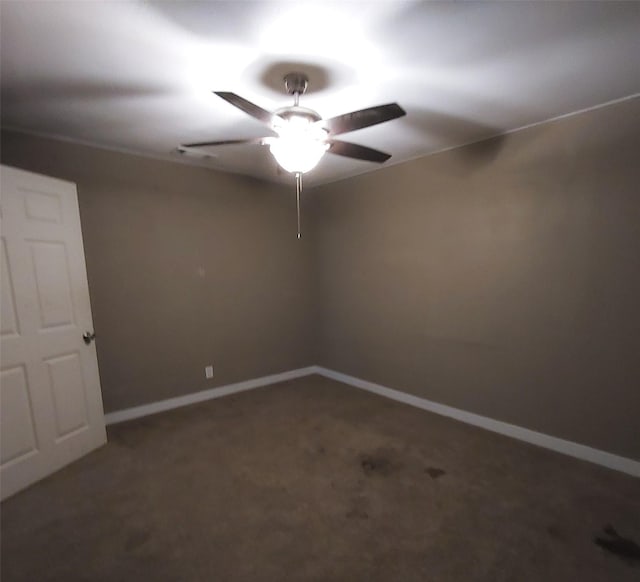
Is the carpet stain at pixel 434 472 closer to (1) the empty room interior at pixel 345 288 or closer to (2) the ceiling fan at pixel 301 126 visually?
(1) the empty room interior at pixel 345 288

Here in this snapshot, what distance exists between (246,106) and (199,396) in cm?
298

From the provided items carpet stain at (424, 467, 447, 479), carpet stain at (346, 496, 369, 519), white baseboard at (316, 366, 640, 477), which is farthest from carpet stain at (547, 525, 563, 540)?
carpet stain at (346, 496, 369, 519)

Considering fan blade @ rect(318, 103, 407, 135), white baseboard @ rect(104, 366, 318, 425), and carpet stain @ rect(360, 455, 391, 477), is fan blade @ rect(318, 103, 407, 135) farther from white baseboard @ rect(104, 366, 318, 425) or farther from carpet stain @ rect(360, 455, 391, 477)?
white baseboard @ rect(104, 366, 318, 425)

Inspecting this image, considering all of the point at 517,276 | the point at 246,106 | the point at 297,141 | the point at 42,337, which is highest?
the point at 246,106

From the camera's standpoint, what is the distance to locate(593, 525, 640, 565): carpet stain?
164cm

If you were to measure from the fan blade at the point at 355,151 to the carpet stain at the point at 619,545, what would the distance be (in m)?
2.32

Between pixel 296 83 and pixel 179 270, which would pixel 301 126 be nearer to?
pixel 296 83

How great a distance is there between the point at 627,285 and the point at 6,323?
393cm

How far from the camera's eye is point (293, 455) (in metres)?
2.58

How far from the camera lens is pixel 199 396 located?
3604 millimetres

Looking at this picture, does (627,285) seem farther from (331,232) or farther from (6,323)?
(6,323)

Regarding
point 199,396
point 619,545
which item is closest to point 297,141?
point 619,545

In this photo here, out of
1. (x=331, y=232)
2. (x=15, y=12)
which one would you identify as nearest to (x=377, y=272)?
(x=331, y=232)

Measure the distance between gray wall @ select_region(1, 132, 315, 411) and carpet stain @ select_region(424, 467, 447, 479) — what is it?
2238 millimetres
